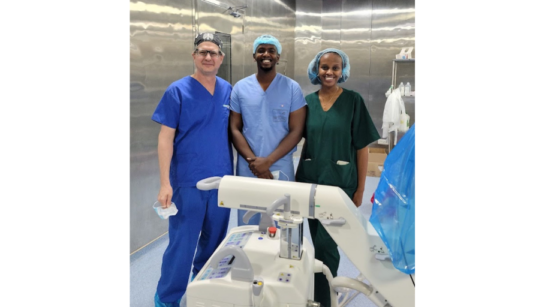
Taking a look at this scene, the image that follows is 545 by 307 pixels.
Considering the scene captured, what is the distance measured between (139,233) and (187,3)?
6.22 feet

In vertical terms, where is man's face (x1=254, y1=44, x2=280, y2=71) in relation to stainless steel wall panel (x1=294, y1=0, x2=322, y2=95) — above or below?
below

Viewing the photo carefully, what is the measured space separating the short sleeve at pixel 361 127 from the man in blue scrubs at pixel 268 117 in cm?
27

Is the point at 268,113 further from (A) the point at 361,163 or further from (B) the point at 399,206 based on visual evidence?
(B) the point at 399,206

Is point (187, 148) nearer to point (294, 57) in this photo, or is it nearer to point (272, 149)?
point (272, 149)

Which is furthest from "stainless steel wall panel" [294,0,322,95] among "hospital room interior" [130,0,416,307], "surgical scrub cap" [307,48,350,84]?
"surgical scrub cap" [307,48,350,84]

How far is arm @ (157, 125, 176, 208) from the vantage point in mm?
1855

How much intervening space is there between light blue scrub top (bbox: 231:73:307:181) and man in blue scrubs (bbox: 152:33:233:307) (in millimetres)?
129

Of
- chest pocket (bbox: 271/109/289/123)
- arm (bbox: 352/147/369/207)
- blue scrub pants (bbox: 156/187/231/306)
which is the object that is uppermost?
chest pocket (bbox: 271/109/289/123)

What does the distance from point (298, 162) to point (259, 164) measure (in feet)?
6.02

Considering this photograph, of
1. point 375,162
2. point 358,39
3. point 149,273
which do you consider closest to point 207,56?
point 149,273

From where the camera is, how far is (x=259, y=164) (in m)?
1.93

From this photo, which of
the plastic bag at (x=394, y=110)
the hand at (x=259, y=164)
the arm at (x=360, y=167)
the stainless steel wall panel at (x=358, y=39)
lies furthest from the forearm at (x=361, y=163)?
the stainless steel wall panel at (x=358, y=39)

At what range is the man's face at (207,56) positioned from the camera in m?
1.93

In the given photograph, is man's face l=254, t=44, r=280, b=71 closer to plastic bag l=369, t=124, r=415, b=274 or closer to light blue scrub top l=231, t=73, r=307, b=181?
light blue scrub top l=231, t=73, r=307, b=181
